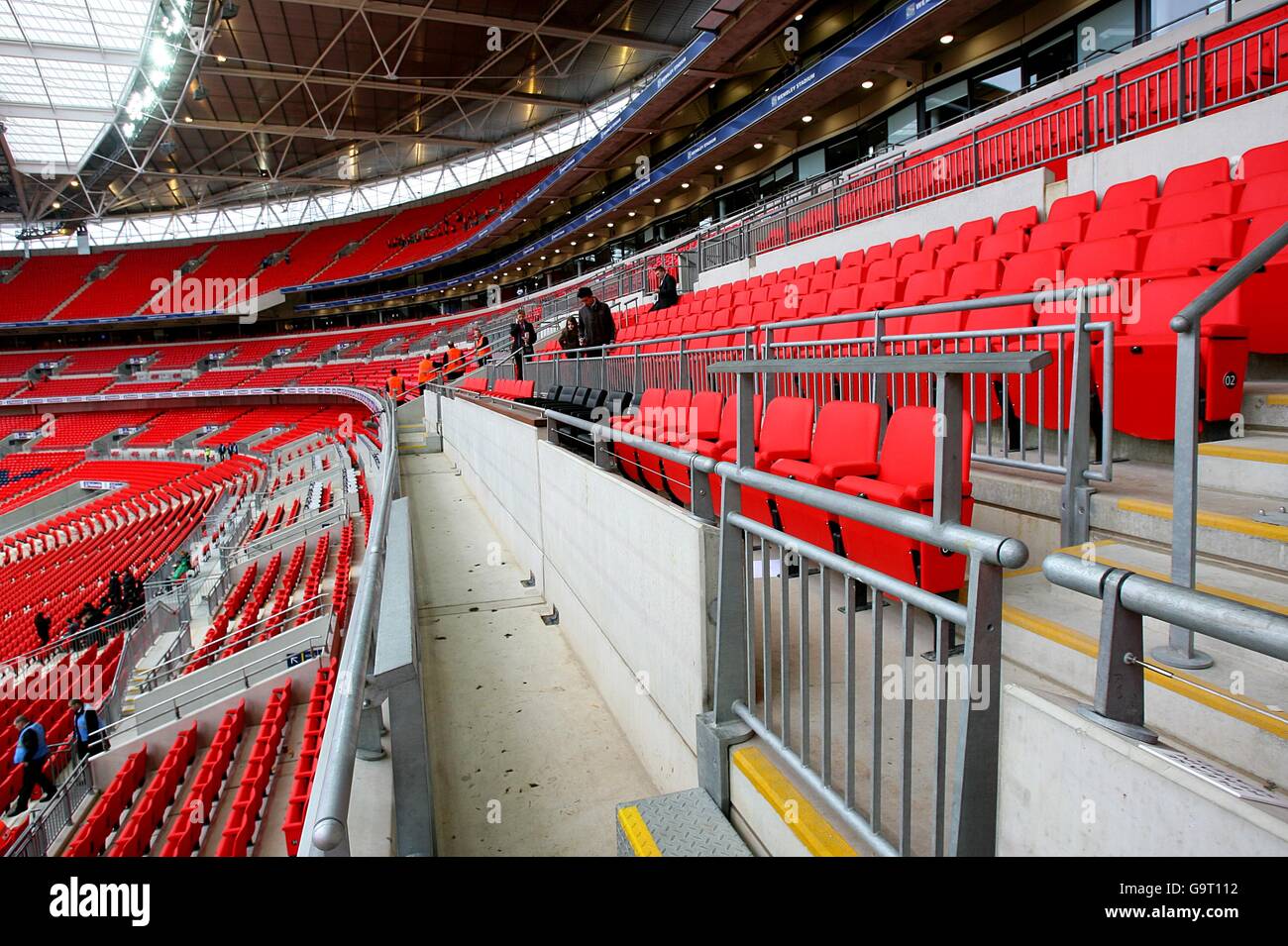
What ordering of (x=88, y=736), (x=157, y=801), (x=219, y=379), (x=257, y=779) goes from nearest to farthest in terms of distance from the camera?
(x=257, y=779) < (x=157, y=801) < (x=88, y=736) < (x=219, y=379)

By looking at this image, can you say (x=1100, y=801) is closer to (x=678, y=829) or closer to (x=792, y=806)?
(x=792, y=806)

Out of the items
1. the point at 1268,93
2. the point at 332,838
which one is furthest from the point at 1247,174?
the point at 332,838

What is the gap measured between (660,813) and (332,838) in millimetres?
1694

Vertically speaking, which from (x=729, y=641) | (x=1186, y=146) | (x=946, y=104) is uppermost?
(x=946, y=104)

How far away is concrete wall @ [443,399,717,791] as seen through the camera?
2877 mm

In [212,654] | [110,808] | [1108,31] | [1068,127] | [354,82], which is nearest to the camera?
[110,808]

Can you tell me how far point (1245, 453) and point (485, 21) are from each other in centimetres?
2730

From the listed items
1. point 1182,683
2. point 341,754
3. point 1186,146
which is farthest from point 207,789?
point 1186,146

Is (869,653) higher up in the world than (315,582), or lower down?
higher up

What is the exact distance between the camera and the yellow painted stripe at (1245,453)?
3094 mm

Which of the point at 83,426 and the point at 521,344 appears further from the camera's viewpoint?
the point at 83,426

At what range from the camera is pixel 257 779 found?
6.92 meters

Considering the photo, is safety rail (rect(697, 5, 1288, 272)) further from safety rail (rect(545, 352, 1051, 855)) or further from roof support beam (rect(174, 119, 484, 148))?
roof support beam (rect(174, 119, 484, 148))
